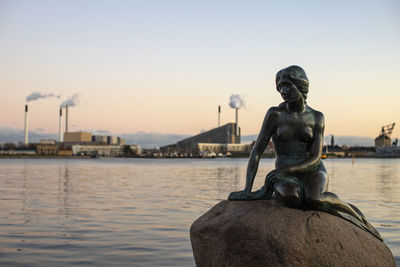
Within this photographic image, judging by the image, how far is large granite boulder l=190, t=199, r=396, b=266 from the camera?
19.4ft

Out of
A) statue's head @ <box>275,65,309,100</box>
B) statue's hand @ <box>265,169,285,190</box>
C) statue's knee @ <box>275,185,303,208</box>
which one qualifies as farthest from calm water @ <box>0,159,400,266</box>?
statue's head @ <box>275,65,309,100</box>

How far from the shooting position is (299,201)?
20.9ft

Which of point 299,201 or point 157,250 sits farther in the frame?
point 157,250

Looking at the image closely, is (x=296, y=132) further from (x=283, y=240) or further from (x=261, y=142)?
(x=283, y=240)

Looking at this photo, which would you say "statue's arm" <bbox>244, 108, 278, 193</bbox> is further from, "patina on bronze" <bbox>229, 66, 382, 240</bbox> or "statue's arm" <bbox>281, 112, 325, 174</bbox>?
"statue's arm" <bbox>281, 112, 325, 174</bbox>

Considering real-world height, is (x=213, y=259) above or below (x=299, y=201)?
below

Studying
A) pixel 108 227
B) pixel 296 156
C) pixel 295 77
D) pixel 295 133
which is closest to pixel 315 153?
pixel 296 156

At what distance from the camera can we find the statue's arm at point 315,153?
6551mm

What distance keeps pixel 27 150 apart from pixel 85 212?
6957 inches

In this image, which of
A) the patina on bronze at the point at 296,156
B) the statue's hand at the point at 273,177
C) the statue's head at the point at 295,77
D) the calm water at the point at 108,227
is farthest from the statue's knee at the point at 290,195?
the calm water at the point at 108,227

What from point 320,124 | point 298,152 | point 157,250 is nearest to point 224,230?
point 298,152

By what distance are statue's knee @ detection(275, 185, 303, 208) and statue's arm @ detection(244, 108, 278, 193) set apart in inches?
22.4

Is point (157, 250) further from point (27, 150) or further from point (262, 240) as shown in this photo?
point (27, 150)

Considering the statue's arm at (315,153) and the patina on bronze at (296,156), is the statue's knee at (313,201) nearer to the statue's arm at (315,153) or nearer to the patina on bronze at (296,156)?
the patina on bronze at (296,156)
